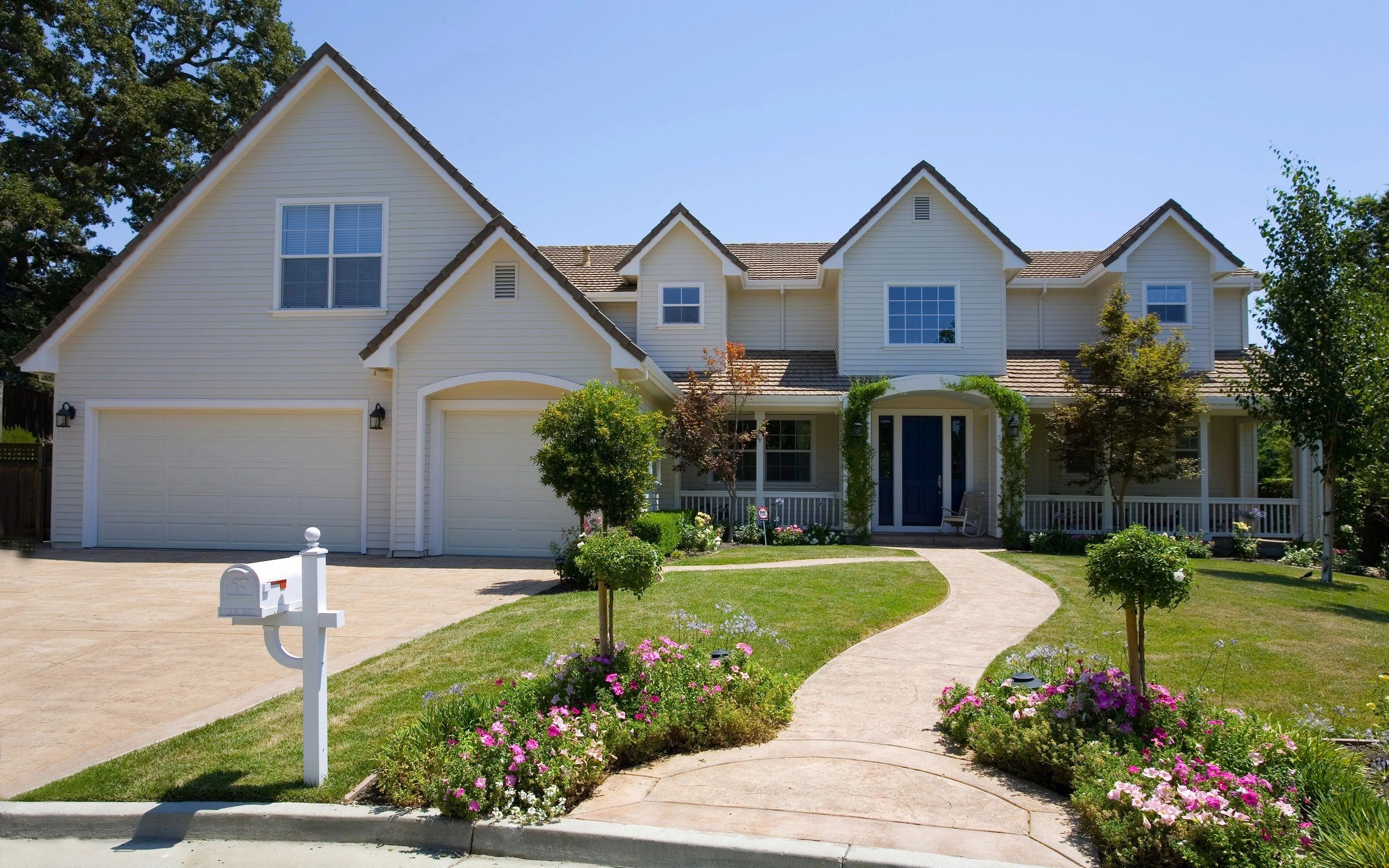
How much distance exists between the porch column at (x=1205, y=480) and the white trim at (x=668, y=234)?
990cm

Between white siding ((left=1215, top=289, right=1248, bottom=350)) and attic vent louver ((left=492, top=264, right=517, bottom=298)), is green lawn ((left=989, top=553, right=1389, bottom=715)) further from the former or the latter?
attic vent louver ((left=492, top=264, right=517, bottom=298))

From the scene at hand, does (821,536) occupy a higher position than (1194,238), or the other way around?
(1194,238)

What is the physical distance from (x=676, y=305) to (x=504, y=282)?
531cm

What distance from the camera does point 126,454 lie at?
1695 cm

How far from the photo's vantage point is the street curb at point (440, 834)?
4.39 meters

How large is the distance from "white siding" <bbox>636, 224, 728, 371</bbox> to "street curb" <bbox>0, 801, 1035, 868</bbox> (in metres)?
15.4

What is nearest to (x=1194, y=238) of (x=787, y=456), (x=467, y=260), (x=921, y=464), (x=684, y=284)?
(x=921, y=464)

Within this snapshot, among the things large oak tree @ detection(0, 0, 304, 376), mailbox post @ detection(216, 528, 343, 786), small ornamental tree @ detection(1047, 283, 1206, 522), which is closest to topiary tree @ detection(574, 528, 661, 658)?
mailbox post @ detection(216, 528, 343, 786)

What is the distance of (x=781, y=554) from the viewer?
15.5m

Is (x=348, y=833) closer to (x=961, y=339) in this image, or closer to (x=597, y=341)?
(x=597, y=341)

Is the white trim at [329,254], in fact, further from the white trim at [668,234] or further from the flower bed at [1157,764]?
the flower bed at [1157,764]

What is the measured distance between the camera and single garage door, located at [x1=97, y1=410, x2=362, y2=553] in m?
16.6

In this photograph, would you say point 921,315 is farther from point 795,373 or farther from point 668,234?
point 668,234

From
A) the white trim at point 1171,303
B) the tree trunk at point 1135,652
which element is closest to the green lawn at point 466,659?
the tree trunk at point 1135,652
